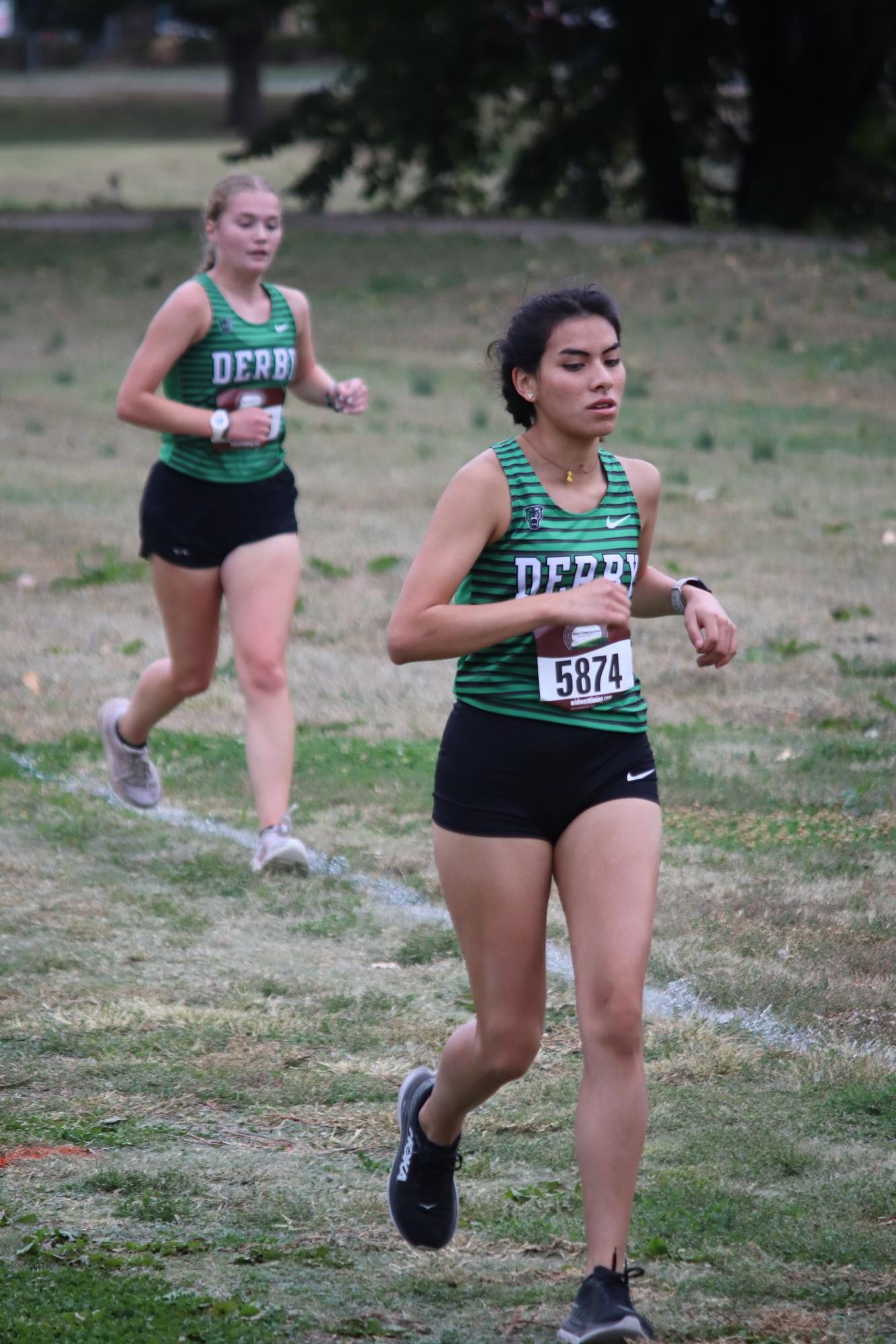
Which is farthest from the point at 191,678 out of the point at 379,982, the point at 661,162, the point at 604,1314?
the point at 661,162

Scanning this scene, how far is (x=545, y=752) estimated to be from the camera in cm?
365

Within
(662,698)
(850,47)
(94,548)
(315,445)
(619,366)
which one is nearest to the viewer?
(619,366)

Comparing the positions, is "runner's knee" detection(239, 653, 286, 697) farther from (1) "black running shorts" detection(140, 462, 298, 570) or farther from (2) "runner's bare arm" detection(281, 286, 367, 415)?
(2) "runner's bare arm" detection(281, 286, 367, 415)

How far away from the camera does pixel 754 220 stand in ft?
92.5

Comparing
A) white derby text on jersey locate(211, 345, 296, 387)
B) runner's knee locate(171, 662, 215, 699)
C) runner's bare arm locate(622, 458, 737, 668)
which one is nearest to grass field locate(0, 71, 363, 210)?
white derby text on jersey locate(211, 345, 296, 387)

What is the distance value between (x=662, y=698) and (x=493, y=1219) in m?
4.79

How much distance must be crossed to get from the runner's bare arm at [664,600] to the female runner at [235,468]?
2.34 m

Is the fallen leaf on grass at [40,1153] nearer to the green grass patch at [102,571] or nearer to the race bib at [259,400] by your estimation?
the race bib at [259,400]

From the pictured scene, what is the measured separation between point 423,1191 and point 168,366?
10.9 ft

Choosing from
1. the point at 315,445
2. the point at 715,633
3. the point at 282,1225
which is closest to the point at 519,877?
the point at 715,633

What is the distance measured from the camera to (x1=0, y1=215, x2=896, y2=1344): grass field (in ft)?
12.4

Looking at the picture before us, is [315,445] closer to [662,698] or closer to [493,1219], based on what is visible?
[662,698]

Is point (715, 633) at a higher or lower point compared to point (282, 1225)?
higher

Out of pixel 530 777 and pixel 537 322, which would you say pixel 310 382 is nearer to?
pixel 537 322
